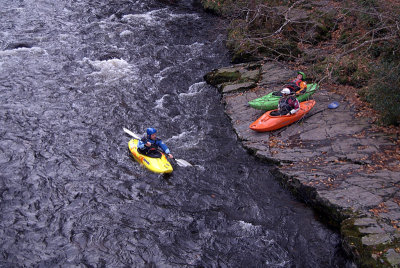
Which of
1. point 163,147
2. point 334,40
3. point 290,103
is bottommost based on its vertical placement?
point 163,147

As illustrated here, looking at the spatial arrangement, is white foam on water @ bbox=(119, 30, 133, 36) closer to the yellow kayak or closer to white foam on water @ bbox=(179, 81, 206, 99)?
white foam on water @ bbox=(179, 81, 206, 99)

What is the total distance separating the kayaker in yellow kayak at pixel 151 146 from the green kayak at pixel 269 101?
3.70 meters

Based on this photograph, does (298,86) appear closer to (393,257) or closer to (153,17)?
(393,257)

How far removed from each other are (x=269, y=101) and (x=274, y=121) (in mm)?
1135

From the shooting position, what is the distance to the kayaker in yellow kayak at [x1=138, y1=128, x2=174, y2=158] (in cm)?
1000

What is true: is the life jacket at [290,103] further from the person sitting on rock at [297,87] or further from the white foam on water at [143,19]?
the white foam on water at [143,19]

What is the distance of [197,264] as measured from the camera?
7.35 m

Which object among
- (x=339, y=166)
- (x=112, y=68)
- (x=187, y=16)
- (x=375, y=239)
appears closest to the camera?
(x=375, y=239)

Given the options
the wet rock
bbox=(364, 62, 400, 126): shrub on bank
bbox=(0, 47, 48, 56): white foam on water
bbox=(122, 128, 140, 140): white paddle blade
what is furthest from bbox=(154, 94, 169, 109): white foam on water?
the wet rock

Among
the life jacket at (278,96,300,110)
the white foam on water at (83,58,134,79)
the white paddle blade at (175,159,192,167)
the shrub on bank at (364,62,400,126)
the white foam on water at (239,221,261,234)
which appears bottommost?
the white foam on water at (83,58,134,79)

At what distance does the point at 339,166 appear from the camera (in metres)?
9.33

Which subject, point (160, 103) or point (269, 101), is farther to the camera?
point (160, 103)

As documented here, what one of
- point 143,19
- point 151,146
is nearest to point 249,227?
point 151,146

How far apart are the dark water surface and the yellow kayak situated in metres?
0.23
